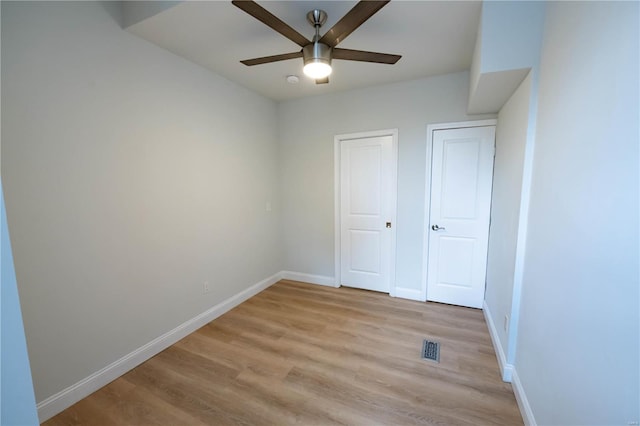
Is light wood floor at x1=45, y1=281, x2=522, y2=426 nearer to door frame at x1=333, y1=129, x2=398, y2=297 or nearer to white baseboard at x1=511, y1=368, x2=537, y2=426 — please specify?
white baseboard at x1=511, y1=368, x2=537, y2=426

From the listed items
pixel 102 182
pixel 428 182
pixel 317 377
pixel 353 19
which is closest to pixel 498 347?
pixel 317 377

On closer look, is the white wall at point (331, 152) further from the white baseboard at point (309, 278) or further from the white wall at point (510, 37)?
the white wall at point (510, 37)

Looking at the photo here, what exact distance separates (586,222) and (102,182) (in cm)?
281

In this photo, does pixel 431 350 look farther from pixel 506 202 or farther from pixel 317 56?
pixel 317 56

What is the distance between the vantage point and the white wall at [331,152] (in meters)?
2.93

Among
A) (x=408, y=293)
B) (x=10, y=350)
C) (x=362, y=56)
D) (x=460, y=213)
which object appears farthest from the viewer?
(x=408, y=293)

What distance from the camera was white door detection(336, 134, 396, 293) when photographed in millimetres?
3240

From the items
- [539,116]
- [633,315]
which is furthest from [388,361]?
[539,116]

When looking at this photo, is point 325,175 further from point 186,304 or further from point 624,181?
point 624,181

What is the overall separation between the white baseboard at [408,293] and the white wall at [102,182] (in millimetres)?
2166

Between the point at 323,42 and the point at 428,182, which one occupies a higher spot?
the point at 323,42

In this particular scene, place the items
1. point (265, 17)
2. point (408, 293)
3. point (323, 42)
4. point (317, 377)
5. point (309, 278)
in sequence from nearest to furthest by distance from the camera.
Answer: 1. point (265, 17)
2. point (323, 42)
3. point (317, 377)
4. point (408, 293)
5. point (309, 278)

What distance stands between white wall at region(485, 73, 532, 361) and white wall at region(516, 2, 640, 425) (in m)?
0.25

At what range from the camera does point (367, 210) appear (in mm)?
3393
